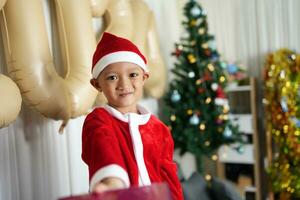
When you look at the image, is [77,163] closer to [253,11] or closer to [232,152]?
[232,152]

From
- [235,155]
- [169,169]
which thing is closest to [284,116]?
[235,155]

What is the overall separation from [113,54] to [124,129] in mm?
234

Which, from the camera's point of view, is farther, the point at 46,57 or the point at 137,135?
the point at 46,57

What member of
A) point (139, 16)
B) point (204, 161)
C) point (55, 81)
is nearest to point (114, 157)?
point (55, 81)

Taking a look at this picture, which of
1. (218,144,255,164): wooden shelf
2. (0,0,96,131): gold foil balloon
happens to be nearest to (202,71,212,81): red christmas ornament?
(218,144,255,164): wooden shelf

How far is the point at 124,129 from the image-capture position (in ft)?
3.48

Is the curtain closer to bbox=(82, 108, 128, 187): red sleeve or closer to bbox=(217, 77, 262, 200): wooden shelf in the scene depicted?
bbox=(217, 77, 262, 200): wooden shelf

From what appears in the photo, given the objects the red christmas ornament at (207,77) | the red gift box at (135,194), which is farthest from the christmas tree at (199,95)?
the red gift box at (135,194)

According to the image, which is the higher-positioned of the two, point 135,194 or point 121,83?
point 121,83

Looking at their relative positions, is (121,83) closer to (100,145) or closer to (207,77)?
(100,145)

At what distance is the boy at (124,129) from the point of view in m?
0.98

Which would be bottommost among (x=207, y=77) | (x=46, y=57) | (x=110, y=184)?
(x=207, y=77)

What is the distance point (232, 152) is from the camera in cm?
304

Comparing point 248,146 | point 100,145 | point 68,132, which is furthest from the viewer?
point 248,146
